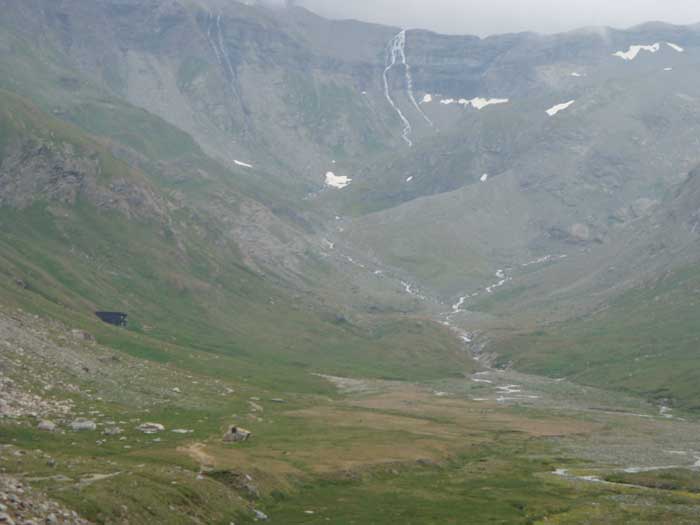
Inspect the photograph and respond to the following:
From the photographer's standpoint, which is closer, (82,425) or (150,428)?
(82,425)

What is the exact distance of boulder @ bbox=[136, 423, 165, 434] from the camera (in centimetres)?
11306

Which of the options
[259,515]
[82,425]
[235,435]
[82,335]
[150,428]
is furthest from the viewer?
[82,335]

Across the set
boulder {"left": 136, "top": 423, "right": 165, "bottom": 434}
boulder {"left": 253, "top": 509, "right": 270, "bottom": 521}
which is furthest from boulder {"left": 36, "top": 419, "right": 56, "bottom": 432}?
boulder {"left": 253, "top": 509, "right": 270, "bottom": 521}

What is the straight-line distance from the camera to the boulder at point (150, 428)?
371 ft

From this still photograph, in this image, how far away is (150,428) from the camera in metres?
114

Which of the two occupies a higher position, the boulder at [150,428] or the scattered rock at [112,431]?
the boulder at [150,428]

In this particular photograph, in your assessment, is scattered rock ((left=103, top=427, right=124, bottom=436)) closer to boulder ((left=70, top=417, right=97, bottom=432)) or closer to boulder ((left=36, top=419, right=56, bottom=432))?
boulder ((left=70, top=417, right=97, bottom=432))

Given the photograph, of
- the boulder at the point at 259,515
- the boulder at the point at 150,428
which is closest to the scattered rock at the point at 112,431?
the boulder at the point at 150,428

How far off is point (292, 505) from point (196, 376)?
109417mm

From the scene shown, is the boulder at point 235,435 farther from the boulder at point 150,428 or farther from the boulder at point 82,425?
→ the boulder at point 82,425

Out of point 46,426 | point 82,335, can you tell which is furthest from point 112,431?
point 82,335

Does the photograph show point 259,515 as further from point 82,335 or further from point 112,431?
point 82,335

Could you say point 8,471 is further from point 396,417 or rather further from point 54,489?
point 396,417

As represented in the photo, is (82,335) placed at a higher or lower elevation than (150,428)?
higher
